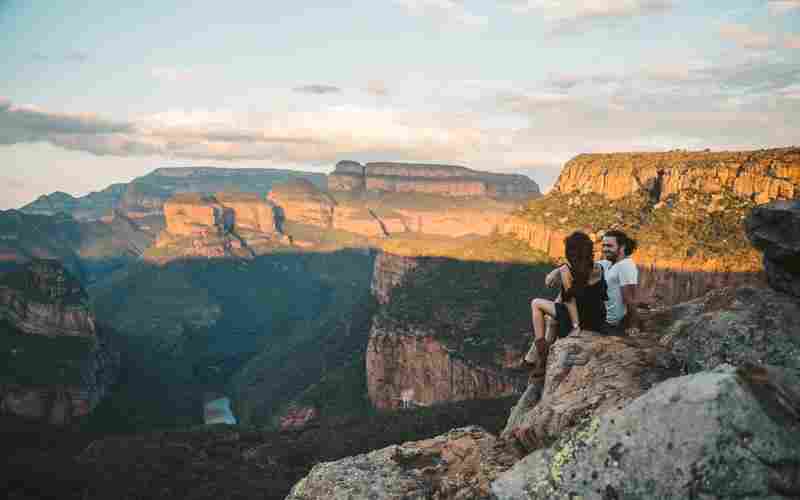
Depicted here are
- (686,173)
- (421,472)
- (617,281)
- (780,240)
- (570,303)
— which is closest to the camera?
(780,240)

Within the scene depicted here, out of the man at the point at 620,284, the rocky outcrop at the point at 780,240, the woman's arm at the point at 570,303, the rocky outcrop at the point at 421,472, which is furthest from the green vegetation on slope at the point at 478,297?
the rocky outcrop at the point at 780,240

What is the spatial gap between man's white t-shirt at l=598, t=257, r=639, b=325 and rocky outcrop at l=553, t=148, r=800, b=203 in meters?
38.5

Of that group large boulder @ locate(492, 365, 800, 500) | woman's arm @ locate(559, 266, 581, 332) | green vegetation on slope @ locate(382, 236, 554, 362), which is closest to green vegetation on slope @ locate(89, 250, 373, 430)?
green vegetation on slope @ locate(382, 236, 554, 362)

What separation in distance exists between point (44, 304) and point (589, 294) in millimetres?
115481

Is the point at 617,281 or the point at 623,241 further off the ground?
the point at 623,241

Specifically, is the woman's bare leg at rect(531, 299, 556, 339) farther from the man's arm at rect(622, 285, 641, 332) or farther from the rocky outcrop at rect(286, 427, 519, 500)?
the rocky outcrop at rect(286, 427, 519, 500)

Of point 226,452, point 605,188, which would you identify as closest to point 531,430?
point 226,452

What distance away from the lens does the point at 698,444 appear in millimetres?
7035

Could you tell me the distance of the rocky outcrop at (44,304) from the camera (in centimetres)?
10375

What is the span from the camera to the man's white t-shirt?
1270 cm

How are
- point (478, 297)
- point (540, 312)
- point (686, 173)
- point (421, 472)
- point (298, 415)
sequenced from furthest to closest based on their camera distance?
point (298, 415) → point (478, 297) → point (686, 173) → point (540, 312) → point (421, 472)

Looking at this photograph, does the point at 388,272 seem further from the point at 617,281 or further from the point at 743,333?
the point at 743,333

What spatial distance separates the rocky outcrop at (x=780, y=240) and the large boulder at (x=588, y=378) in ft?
9.41

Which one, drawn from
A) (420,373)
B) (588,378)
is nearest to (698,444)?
(588,378)
